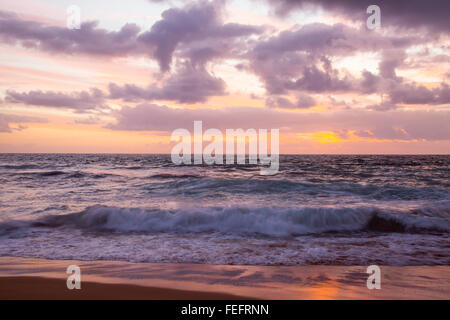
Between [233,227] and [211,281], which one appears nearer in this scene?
[211,281]

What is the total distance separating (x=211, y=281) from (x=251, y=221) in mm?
5358

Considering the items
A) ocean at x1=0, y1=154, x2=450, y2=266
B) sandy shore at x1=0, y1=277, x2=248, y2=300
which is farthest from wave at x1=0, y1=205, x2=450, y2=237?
sandy shore at x1=0, y1=277, x2=248, y2=300

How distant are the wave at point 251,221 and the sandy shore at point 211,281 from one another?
3548mm

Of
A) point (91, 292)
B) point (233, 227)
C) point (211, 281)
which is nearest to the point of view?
point (91, 292)

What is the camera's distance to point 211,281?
16.1ft

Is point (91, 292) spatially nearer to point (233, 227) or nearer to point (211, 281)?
point (211, 281)

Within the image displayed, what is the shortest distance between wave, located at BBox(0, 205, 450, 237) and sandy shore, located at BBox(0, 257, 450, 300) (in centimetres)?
355

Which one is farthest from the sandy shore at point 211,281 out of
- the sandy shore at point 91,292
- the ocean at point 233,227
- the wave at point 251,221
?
the wave at point 251,221

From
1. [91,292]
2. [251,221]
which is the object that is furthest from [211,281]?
[251,221]

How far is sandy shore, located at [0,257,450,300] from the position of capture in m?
4.29

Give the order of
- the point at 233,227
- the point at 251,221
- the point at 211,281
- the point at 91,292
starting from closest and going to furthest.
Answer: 1. the point at 91,292
2. the point at 211,281
3. the point at 233,227
4. the point at 251,221

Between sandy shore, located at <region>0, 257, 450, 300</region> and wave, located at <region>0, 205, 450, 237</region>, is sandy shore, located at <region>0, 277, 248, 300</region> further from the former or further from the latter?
wave, located at <region>0, 205, 450, 237</region>

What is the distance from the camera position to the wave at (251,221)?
948cm
